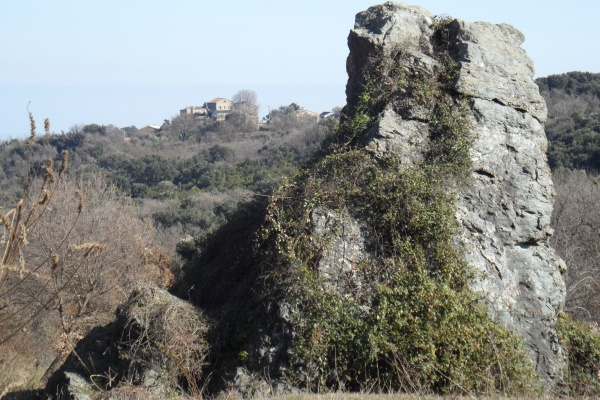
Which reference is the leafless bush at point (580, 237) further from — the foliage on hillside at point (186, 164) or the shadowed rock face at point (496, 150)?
the foliage on hillside at point (186, 164)

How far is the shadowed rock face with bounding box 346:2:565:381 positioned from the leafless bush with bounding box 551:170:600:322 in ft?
18.3

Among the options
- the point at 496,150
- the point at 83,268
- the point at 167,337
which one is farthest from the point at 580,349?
the point at 83,268

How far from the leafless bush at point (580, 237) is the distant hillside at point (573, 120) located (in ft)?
19.7

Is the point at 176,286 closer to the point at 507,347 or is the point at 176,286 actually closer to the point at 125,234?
the point at 507,347

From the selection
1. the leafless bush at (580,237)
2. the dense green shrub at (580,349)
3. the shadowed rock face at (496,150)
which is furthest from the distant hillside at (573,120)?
the dense green shrub at (580,349)

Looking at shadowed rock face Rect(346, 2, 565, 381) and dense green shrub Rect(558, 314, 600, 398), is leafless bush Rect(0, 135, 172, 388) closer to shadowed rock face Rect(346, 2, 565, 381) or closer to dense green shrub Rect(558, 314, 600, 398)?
shadowed rock face Rect(346, 2, 565, 381)

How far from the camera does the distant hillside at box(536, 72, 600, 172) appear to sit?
111 ft

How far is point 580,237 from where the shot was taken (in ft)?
71.8

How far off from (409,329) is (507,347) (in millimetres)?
1299

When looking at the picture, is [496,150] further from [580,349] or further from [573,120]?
[573,120]

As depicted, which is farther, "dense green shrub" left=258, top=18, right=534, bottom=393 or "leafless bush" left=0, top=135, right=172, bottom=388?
"leafless bush" left=0, top=135, right=172, bottom=388

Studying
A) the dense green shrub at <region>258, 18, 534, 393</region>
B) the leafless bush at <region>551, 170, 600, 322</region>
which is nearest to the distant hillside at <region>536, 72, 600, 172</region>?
the leafless bush at <region>551, 170, 600, 322</region>

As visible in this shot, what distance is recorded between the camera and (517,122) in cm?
996

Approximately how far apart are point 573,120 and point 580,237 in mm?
18848
